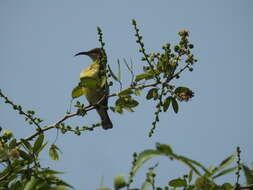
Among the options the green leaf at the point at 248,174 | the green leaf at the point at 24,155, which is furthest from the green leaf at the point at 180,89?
the green leaf at the point at 24,155

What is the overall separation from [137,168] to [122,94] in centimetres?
167

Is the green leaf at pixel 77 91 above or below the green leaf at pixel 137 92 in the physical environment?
above

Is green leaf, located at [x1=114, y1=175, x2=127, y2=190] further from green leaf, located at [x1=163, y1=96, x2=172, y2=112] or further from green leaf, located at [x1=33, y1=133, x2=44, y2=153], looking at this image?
green leaf, located at [x1=163, y1=96, x2=172, y2=112]

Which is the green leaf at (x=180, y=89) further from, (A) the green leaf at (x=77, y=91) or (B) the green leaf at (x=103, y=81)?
(A) the green leaf at (x=77, y=91)

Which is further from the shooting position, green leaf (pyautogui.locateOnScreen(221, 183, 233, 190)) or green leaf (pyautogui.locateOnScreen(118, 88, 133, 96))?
green leaf (pyautogui.locateOnScreen(118, 88, 133, 96))

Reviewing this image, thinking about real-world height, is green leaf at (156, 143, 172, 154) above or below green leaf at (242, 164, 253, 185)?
below

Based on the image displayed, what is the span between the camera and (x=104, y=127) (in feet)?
20.7

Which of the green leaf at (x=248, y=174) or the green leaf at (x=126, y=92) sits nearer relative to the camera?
the green leaf at (x=248, y=174)

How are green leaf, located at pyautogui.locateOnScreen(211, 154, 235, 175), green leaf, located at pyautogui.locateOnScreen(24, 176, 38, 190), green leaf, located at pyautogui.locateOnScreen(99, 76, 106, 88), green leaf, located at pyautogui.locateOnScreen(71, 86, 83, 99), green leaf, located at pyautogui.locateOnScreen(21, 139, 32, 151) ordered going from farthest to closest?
green leaf, located at pyautogui.locateOnScreen(71, 86, 83, 99), green leaf, located at pyautogui.locateOnScreen(99, 76, 106, 88), green leaf, located at pyautogui.locateOnScreen(21, 139, 32, 151), green leaf, located at pyautogui.locateOnScreen(211, 154, 235, 175), green leaf, located at pyautogui.locateOnScreen(24, 176, 38, 190)

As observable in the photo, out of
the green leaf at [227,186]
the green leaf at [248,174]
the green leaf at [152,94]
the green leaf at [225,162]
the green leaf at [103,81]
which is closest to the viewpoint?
the green leaf at [225,162]

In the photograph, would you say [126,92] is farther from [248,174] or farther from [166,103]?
[248,174]

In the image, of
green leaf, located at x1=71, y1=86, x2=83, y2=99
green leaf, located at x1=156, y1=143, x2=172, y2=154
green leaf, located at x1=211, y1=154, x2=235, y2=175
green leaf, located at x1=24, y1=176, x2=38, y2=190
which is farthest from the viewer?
green leaf, located at x1=71, y1=86, x2=83, y2=99

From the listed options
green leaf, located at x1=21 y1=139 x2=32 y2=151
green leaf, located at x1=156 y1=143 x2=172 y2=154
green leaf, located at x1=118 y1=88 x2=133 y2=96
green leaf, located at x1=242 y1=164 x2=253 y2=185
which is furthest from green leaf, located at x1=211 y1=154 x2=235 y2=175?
green leaf, located at x1=21 y1=139 x2=32 y2=151

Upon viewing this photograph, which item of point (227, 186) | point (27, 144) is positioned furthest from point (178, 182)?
point (27, 144)
